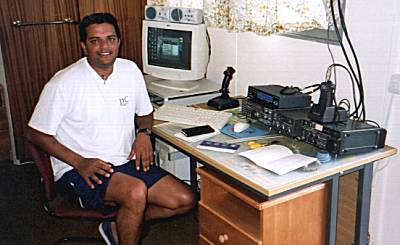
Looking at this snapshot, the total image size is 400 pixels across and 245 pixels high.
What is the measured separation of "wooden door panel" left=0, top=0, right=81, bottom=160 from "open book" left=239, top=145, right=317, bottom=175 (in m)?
2.20

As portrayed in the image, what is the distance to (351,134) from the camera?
67.9 inches

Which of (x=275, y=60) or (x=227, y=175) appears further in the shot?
(x=275, y=60)

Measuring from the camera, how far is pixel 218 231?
1.87m

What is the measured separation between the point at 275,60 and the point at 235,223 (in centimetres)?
107

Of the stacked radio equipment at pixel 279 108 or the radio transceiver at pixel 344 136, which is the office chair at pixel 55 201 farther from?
the radio transceiver at pixel 344 136

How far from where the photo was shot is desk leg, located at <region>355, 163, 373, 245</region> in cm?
182

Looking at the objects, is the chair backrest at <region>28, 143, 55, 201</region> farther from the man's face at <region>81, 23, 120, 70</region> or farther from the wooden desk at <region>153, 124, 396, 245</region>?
the wooden desk at <region>153, 124, 396, 245</region>

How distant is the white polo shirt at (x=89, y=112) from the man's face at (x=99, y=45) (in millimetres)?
45

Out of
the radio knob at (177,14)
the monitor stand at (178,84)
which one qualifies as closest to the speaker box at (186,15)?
the radio knob at (177,14)

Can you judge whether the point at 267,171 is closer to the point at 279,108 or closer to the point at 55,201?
the point at 279,108

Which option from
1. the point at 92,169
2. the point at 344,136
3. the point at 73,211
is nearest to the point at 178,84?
the point at 92,169

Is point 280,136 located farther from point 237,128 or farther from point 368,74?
point 368,74

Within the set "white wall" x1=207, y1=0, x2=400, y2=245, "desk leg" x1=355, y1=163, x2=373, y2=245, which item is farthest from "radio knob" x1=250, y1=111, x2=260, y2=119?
"desk leg" x1=355, y1=163, x2=373, y2=245

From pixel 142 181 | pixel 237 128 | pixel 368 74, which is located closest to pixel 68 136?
pixel 142 181
